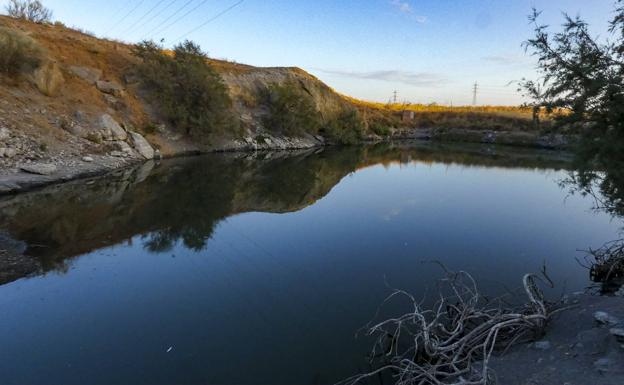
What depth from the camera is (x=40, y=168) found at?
15508 millimetres

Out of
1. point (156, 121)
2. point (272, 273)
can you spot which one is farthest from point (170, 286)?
point (156, 121)

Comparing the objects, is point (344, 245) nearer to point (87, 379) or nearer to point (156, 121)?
point (87, 379)

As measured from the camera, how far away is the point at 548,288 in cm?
763

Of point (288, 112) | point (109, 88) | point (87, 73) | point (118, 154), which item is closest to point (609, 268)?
point (118, 154)

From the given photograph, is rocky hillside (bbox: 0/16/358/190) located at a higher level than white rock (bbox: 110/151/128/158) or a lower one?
higher

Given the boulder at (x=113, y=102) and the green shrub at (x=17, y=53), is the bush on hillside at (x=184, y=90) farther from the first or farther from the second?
the green shrub at (x=17, y=53)

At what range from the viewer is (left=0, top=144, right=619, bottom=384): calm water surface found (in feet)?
16.9

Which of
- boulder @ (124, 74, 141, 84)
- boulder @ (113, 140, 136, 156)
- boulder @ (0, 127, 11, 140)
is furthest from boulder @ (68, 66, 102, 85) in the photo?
boulder @ (0, 127, 11, 140)

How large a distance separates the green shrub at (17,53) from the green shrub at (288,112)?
68.2 ft

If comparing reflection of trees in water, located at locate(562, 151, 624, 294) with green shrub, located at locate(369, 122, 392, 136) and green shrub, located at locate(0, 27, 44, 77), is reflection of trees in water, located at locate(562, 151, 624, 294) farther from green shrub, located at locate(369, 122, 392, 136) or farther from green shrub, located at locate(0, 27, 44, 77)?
green shrub, located at locate(369, 122, 392, 136)

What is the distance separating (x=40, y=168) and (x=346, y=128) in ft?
122

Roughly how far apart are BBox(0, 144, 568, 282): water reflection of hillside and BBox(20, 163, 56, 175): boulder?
976 mm

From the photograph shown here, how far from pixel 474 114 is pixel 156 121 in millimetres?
56387

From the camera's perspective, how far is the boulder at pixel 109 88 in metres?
26.1
